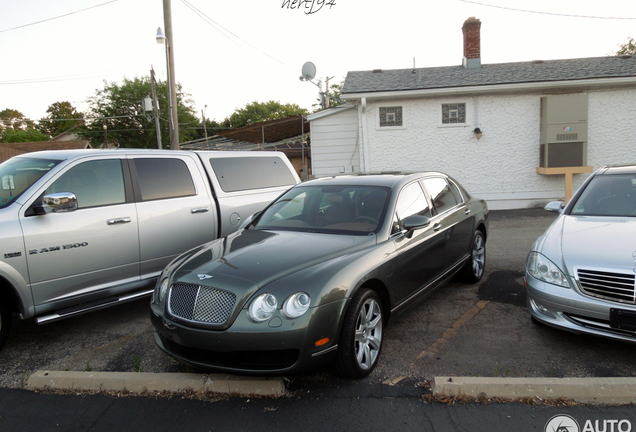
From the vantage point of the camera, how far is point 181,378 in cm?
337

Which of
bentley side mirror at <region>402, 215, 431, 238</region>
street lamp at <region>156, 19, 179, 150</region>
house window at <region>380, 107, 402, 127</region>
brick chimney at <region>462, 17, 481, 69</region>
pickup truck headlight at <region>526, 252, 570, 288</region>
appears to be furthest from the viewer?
brick chimney at <region>462, 17, 481, 69</region>

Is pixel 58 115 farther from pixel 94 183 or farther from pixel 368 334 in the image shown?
pixel 368 334

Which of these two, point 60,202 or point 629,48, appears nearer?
point 60,202

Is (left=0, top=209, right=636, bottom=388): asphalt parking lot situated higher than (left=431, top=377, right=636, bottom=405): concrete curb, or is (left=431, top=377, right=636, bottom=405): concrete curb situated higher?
(left=431, top=377, right=636, bottom=405): concrete curb

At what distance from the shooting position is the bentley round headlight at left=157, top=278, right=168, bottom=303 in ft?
11.4

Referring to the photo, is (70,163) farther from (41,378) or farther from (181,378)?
(181,378)

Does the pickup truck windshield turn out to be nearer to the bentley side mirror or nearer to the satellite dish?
the bentley side mirror

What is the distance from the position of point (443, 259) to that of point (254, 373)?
2.62 m

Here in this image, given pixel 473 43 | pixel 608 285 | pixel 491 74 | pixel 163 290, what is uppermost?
pixel 473 43

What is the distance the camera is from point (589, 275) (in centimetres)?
353

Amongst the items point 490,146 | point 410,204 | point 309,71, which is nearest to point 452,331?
point 410,204

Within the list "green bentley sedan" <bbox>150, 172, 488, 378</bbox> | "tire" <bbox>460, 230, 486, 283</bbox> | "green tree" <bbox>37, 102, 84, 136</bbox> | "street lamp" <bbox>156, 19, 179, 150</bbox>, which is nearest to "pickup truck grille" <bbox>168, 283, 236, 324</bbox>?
"green bentley sedan" <bbox>150, 172, 488, 378</bbox>

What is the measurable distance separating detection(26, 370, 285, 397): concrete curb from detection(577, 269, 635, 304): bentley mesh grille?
2.52 m

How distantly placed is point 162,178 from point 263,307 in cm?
295
